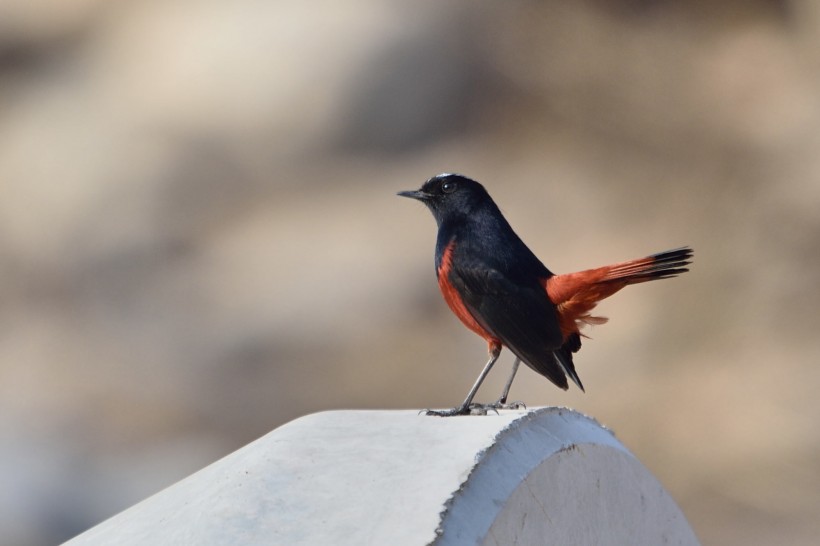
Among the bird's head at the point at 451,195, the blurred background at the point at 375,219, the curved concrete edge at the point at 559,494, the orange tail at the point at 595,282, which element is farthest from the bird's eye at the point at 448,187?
the blurred background at the point at 375,219

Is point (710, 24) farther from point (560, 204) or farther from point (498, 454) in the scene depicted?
point (498, 454)

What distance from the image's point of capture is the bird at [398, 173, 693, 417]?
7.76ft

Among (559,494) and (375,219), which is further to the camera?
(375,219)

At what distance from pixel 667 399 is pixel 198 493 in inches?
257

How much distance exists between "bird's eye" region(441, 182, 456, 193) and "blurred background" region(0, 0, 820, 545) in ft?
16.6

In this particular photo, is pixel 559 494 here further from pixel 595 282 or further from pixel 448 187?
pixel 448 187

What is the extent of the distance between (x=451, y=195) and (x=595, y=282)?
41 centimetres

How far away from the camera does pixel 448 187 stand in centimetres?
259

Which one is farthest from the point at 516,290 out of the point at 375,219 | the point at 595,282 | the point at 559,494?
the point at 375,219

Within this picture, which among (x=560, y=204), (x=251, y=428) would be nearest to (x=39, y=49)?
(x=251, y=428)

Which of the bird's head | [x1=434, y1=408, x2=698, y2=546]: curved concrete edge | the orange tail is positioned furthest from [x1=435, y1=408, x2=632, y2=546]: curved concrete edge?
the bird's head

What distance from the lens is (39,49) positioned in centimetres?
946

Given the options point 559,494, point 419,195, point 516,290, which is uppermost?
point 419,195

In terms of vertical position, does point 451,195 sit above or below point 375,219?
below
